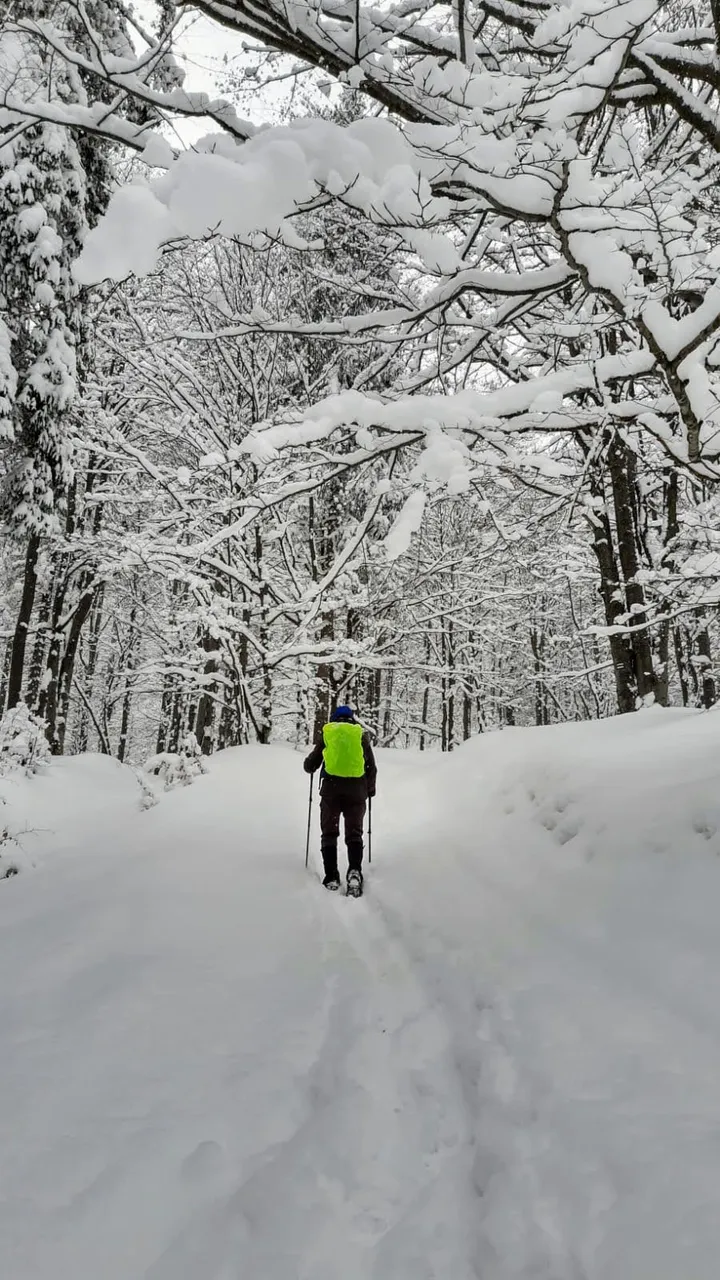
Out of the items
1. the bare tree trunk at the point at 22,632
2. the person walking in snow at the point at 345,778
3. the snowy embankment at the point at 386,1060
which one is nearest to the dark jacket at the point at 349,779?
the person walking in snow at the point at 345,778

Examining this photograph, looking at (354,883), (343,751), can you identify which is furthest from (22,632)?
(354,883)

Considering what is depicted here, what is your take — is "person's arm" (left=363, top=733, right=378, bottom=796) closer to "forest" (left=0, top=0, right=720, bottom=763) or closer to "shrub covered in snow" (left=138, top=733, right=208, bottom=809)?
"forest" (left=0, top=0, right=720, bottom=763)

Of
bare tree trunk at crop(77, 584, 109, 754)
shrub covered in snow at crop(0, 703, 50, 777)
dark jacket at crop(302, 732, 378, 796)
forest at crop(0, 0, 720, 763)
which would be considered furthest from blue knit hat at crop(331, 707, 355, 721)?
bare tree trunk at crop(77, 584, 109, 754)

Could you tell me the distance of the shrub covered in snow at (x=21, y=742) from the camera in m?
9.26

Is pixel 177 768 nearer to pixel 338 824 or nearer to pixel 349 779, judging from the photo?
pixel 349 779

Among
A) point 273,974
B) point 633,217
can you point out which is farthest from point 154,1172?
point 633,217

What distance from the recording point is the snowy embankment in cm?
196

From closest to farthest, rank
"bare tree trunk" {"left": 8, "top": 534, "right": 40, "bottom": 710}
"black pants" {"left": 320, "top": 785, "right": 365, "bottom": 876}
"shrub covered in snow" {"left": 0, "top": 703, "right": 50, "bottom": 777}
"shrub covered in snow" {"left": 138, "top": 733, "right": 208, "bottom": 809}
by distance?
"black pants" {"left": 320, "top": 785, "right": 365, "bottom": 876} < "shrub covered in snow" {"left": 0, "top": 703, "right": 50, "bottom": 777} < "shrub covered in snow" {"left": 138, "top": 733, "right": 208, "bottom": 809} < "bare tree trunk" {"left": 8, "top": 534, "right": 40, "bottom": 710}

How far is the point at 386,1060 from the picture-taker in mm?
3018

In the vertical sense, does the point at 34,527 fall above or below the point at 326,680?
above

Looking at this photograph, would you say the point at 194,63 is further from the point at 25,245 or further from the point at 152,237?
the point at 25,245

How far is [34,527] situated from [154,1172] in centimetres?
1298

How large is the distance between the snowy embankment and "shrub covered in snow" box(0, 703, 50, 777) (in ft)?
14.1

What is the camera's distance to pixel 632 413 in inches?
181
